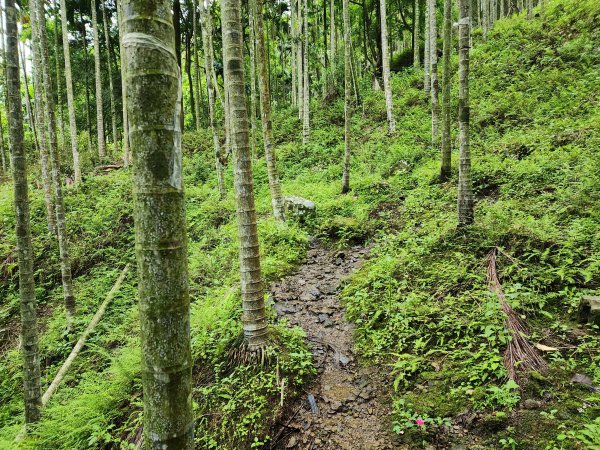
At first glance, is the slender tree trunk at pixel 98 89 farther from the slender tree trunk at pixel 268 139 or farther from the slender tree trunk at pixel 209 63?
the slender tree trunk at pixel 268 139

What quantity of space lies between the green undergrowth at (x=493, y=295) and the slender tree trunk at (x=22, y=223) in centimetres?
448

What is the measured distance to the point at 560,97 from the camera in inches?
399

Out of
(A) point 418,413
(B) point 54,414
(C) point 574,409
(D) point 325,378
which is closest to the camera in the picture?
(C) point 574,409

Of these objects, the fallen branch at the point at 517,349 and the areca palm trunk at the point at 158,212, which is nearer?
the areca palm trunk at the point at 158,212

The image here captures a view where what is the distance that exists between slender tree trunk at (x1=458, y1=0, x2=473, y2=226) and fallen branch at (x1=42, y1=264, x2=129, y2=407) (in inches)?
298

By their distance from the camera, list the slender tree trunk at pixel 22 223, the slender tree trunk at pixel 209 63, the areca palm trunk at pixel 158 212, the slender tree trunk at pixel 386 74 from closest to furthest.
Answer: the areca palm trunk at pixel 158 212, the slender tree trunk at pixel 22 223, the slender tree trunk at pixel 209 63, the slender tree trunk at pixel 386 74

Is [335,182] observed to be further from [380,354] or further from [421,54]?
[421,54]

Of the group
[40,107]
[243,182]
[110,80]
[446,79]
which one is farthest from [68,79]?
[446,79]

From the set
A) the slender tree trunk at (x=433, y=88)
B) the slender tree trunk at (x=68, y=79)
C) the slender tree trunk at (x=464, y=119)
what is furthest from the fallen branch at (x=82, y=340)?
the slender tree trunk at (x=433, y=88)

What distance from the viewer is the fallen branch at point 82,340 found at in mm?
5988

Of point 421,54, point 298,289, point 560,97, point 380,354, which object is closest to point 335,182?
point 298,289

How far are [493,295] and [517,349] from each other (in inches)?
32.8

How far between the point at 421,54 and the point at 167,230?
25440 millimetres

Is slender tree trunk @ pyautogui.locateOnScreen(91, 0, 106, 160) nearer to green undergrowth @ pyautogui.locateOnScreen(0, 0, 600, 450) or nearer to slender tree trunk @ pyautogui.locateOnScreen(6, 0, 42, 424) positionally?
green undergrowth @ pyautogui.locateOnScreen(0, 0, 600, 450)
